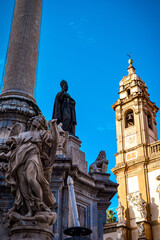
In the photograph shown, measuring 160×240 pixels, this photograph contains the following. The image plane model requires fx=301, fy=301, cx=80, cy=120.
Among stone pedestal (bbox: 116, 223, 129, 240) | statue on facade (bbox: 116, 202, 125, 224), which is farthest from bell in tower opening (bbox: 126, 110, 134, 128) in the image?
stone pedestal (bbox: 116, 223, 129, 240)

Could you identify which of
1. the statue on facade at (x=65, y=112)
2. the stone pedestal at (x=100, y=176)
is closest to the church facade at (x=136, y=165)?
the stone pedestal at (x=100, y=176)

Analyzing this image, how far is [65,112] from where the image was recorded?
27.8 ft

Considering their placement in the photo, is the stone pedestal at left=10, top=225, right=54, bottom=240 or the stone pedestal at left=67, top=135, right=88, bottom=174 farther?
the stone pedestal at left=67, top=135, right=88, bottom=174

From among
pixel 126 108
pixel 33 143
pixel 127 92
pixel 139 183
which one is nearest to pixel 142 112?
pixel 126 108

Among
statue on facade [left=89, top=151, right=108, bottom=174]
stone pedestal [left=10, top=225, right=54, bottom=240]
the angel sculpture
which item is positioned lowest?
stone pedestal [left=10, top=225, right=54, bottom=240]

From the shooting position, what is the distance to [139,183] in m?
27.7

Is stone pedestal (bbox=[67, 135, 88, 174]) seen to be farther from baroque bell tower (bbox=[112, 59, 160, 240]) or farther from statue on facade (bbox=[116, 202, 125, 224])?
statue on facade (bbox=[116, 202, 125, 224])

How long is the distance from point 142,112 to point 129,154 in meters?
4.62

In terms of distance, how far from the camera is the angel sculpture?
506 centimetres

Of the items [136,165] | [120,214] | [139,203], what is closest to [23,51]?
[139,203]

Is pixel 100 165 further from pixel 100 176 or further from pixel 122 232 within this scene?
Result: pixel 122 232

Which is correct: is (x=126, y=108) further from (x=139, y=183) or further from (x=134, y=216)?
(x=134, y=216)

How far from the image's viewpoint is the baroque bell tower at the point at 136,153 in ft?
86.4

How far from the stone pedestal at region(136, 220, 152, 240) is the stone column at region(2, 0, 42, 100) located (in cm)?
1954
